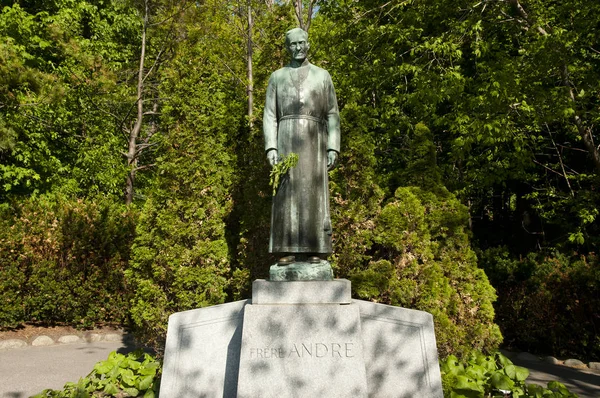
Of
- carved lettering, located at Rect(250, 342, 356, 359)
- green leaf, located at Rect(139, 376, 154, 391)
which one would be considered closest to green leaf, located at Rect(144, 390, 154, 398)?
green leaf, located at Rect(139, 376, 154, 391)

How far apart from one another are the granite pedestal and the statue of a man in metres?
0.53

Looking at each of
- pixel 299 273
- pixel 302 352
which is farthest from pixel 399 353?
pixel 299 273

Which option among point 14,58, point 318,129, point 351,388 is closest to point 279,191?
point 318,129

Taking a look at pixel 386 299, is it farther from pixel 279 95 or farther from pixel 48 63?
pixel 48 63

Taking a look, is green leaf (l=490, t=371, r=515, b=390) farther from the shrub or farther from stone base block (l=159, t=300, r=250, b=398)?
stone base block (l=159, t=300, r=250, b=398)

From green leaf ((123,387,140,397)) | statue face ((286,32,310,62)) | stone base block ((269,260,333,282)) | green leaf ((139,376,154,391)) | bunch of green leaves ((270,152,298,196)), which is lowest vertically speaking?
green leaf ((123,387,140,397))

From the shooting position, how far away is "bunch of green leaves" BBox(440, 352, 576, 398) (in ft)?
14.1

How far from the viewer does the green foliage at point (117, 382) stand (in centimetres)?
472

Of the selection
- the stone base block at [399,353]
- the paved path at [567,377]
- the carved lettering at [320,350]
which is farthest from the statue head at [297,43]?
the paved path at [567,377]

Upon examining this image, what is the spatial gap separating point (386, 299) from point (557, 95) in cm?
552

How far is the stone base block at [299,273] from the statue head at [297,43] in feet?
7.06

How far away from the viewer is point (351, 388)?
12.0ft

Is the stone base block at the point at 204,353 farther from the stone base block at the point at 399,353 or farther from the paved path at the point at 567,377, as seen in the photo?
the paved path at the point at 567,377

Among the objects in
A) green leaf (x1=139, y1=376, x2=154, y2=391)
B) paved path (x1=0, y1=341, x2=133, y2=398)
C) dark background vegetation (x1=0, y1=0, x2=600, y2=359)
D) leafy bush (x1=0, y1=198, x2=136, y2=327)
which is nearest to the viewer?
green leaf (x1=139, y1=376, x2=154, y2=391)
